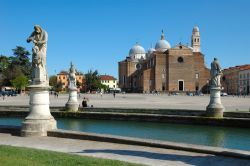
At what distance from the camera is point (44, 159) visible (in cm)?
804

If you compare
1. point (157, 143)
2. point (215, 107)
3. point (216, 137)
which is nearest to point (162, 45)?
point (215, 107)

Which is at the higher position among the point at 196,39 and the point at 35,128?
the point at 196,39

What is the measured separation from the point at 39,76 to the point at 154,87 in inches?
3945

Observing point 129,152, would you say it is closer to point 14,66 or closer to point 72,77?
point 72,77

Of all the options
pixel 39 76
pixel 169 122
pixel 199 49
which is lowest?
pixel 169 122

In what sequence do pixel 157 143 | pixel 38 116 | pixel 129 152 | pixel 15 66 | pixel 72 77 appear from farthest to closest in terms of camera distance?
pixel 15 66, pixel 72 77, pixel 38 116, pixel 157 143, pixel 129 152

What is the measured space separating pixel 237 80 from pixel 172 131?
128197 mm

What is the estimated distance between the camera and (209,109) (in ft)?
69.2

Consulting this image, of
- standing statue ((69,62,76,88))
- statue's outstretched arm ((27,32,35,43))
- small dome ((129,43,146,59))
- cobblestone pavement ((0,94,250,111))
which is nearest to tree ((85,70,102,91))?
small dome ((129,43,146,59))

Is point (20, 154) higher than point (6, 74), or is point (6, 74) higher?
point (6, 74)

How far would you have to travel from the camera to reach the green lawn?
760cm

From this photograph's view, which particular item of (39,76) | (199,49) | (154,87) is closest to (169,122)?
(39,76)

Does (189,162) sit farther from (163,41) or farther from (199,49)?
(199,49)

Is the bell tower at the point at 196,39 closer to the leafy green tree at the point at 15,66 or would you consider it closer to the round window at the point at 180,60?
the round window at the point at 180,60
